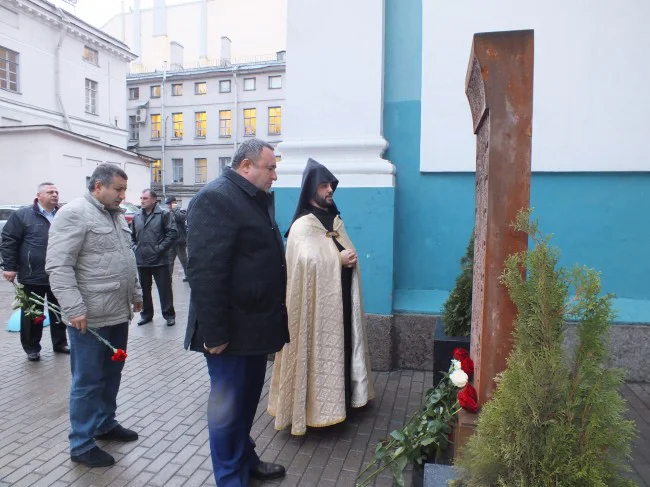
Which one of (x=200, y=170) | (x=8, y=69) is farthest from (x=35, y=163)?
(x=200, y=170)

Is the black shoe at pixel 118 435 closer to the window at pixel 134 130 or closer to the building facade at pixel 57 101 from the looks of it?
the building facade at pixel 57 101

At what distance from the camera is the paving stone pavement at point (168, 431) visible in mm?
3020

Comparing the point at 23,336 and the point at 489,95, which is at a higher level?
the point at 489,95

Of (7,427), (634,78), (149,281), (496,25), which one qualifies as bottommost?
(7,427)

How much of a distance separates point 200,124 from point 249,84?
5.52 meters

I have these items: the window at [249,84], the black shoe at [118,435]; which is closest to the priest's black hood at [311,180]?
the black shoe at [118,435]

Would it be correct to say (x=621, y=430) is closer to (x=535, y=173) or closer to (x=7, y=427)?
(x=535, y=173)

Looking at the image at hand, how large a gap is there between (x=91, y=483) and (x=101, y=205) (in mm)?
1659

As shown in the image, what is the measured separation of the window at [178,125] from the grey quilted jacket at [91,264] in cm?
4130

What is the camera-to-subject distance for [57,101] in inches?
997

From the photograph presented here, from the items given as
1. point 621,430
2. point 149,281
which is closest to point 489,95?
point 621,430

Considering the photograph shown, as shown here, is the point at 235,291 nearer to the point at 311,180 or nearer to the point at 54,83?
the point at 311,180

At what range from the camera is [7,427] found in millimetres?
3652

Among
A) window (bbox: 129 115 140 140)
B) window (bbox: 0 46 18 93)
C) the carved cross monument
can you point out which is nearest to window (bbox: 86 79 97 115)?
window (bbox: 0 46 18 93)
